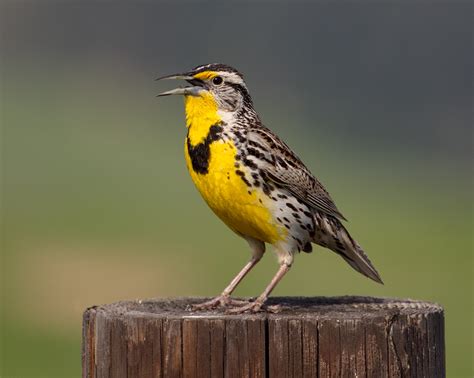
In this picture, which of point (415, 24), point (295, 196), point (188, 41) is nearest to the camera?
point (295, 196)

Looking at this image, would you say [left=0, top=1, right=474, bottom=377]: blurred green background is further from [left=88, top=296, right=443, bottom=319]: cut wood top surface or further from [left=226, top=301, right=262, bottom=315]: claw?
[left=226, top=301, right=262, bottom=315]: claw

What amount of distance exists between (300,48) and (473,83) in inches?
620

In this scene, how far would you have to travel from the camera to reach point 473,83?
61.7 m

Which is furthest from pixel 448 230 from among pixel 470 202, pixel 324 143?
pixel 324 143

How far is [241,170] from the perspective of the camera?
529cm

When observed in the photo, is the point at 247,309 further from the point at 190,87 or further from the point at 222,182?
the point at 190,87

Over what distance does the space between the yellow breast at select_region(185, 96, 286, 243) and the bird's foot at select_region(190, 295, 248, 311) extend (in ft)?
1.00

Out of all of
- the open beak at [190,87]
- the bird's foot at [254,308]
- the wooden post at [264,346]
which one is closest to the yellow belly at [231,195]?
the open beak at [190,87]

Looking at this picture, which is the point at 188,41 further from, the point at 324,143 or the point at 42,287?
the point at 42,287

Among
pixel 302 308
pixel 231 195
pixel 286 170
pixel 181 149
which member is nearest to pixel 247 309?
pixel 302 308

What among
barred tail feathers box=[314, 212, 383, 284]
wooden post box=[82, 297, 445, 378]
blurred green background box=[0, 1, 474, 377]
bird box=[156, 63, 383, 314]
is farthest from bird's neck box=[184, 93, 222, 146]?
blurred green background box=[0, 1, 474, 377]

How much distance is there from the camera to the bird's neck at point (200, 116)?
17.6 feet

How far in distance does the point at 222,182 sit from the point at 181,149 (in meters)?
49.9

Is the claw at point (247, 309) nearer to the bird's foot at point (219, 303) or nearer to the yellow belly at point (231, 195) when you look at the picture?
the bird's foot at point (219, 303)
